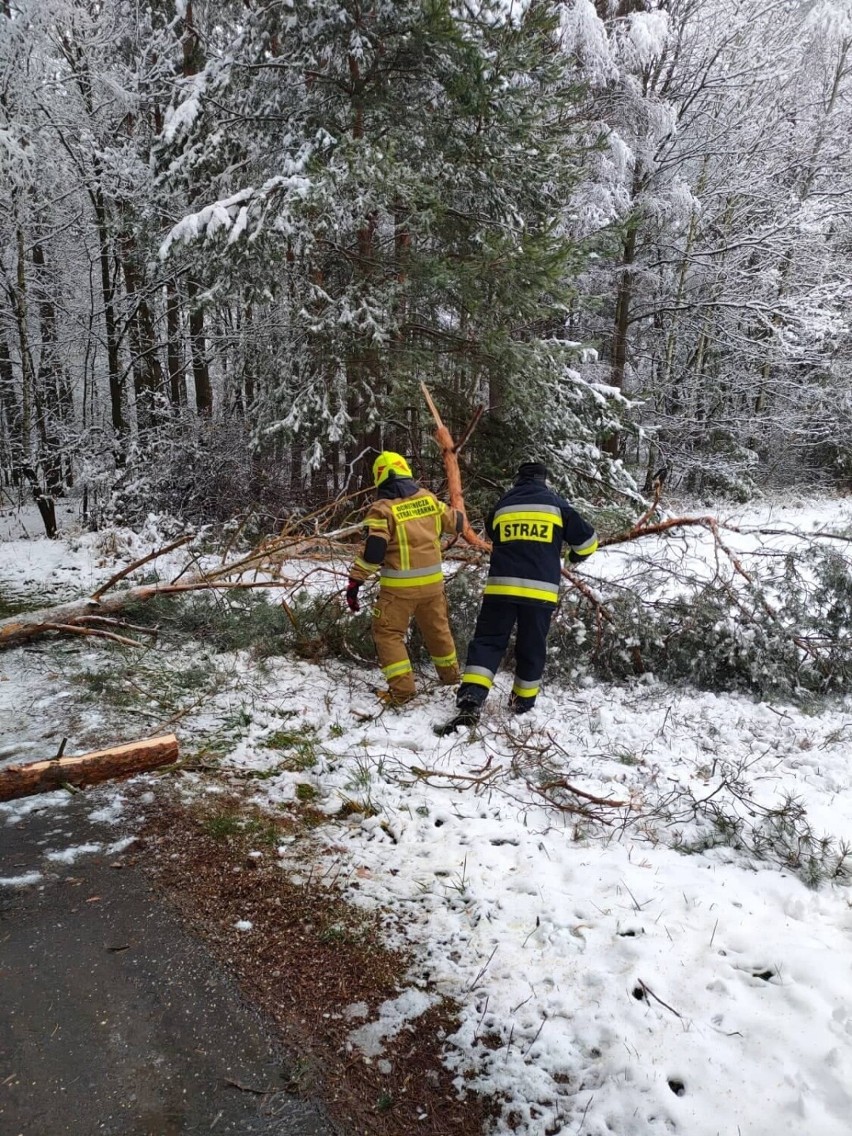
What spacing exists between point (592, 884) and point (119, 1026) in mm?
1920

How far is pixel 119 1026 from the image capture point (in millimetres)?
2180

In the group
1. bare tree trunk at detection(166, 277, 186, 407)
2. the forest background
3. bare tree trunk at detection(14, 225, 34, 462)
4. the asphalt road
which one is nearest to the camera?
the asphalt road

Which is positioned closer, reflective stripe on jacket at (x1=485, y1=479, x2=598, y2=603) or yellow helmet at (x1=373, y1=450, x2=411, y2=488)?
reflective stripe on jacket at (x1=485, y1=479, x2=598, y2=603)

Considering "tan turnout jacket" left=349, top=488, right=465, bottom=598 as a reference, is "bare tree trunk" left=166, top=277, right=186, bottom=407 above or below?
above

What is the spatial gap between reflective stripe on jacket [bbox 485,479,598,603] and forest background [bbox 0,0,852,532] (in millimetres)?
3966

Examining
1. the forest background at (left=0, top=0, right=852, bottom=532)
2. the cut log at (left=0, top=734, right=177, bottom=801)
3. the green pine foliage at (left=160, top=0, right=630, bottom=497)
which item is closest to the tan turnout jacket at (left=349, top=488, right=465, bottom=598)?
the cut log at (left=0, top=734, right=177, bottom=801)

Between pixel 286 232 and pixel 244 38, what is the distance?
3.39 metres

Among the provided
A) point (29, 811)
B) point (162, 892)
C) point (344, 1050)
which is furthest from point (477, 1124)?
point (29, 811)

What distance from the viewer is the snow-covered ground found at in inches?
78.5

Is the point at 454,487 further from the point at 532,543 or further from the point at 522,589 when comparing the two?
the point at 522,589

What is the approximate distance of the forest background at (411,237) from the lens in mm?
8031

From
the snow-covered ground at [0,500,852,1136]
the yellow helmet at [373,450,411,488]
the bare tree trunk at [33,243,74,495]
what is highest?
the bare tree trunk at [33,243,74,495]

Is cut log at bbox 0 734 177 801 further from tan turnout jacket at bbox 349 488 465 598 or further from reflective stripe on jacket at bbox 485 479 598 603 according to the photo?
reflective stripe on jacket at bbox 485 479 598 603

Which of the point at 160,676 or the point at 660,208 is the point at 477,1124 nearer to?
the point at 160,676
